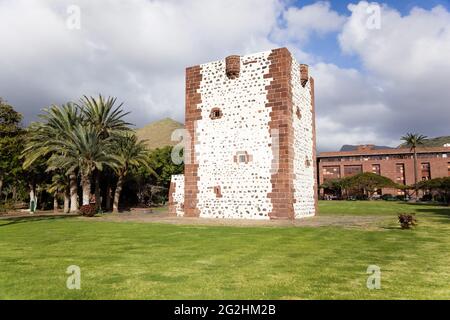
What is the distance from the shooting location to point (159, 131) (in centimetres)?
18562

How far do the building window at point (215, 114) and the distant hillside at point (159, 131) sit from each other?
462 feet

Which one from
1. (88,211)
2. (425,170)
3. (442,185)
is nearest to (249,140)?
(88,211)

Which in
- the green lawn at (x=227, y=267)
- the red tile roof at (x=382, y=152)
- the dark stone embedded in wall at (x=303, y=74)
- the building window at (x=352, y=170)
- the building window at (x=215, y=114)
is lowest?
the green lawn at (x=227, y=267)

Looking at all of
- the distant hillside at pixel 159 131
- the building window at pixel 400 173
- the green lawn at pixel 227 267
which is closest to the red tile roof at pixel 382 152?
the building window at pixel 400 173

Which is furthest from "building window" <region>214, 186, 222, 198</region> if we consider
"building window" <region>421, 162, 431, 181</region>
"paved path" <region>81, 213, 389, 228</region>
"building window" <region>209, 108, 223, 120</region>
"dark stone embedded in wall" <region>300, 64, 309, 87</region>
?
"building window" <region>421, 162, 431, 181</region>

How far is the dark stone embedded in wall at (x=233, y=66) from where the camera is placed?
21234 millimetres

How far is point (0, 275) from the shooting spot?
609cm

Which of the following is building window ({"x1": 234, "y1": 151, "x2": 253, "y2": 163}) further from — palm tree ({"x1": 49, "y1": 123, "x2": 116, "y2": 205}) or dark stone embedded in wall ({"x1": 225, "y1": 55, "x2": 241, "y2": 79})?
palm tree ({"x1": 49, "y1": 123, "x2": 116, "y2": 205})

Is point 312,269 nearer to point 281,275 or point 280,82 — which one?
point 281,275

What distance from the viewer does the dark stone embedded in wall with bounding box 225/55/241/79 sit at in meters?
21.2

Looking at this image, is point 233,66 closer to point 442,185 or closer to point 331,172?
point 442,185

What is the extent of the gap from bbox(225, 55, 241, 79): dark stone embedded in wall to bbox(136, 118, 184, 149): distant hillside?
141363 millimetres

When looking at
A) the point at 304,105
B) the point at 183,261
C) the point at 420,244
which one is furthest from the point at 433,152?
the point at 183,261

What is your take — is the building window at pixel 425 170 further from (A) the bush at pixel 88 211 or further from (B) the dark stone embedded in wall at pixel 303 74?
(A) the bush at pixel 88 211
